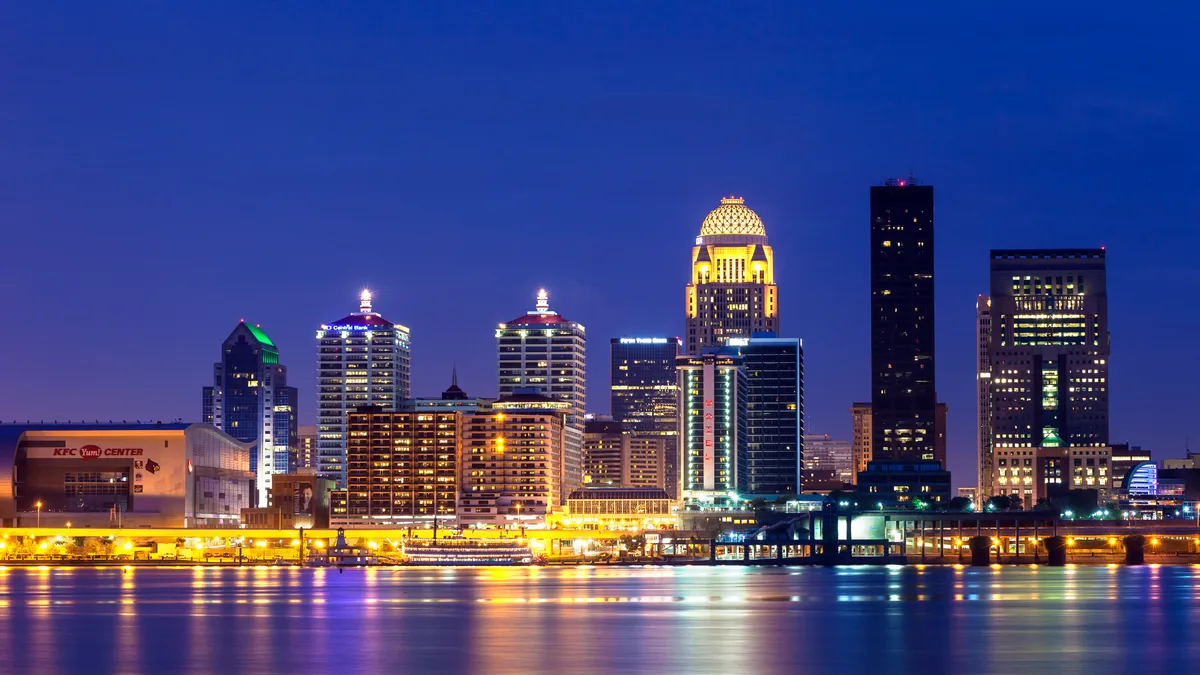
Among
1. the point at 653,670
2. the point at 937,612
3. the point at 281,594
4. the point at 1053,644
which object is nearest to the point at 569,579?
the point at 281,594

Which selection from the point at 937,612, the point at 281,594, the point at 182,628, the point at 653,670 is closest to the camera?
the point at 653,670

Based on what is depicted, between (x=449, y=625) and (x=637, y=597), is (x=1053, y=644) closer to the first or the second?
(x=449, y=625)

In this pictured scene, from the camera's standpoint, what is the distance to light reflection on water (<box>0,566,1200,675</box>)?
8194 cm

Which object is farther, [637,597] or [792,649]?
[637,597]

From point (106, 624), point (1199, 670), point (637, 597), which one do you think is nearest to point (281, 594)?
point (637, 597)

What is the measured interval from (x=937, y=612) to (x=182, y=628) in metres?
48.0

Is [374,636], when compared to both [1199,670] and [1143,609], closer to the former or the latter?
[1199,670]

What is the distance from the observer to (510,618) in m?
114

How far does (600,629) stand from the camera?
337ft

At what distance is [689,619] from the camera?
112 meters

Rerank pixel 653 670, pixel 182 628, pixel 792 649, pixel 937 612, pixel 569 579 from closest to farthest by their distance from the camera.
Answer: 1. pixel 653 670
2. pixel 792 649
3. pixel 182 628
4. pixel 937 612
5. pixel 569 579

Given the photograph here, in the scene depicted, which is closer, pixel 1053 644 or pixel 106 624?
pixel 1053 644

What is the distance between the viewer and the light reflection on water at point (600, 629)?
81.9 meters

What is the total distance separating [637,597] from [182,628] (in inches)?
1786
